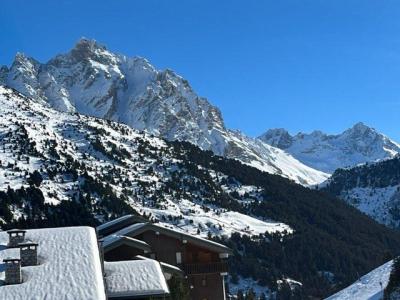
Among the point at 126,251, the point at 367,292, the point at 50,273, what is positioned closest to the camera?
the point at 50,273

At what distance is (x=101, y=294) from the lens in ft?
83.9

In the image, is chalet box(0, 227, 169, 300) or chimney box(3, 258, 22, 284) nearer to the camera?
chalet box(0, 227, 169, 300)

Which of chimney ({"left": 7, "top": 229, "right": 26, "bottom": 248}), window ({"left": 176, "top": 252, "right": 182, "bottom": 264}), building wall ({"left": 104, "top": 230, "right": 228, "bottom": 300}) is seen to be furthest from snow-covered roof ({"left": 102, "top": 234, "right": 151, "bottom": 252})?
chimney ({"left": 7, "top": 229, "right": 26, "bottom": 248})

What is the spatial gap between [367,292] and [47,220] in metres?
161

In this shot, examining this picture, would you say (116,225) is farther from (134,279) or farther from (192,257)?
(134,279)

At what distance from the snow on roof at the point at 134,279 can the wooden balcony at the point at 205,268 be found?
56.4ft

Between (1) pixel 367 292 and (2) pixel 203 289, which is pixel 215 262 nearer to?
(2) pixel 203 289

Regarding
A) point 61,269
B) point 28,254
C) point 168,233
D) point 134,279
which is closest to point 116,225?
point 168,233

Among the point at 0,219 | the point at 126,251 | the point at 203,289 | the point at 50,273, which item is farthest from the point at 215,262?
the point at 0,219

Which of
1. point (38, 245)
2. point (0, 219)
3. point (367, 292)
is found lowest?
point (367, 292)

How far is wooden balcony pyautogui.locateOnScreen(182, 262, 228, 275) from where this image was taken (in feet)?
164

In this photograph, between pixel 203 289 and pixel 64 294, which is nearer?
pixel 64 294

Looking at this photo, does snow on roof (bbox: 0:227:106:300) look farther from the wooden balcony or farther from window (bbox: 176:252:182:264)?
the wooden balcony

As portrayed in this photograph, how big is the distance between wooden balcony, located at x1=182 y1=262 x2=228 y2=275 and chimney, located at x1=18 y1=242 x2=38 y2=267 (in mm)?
22453
